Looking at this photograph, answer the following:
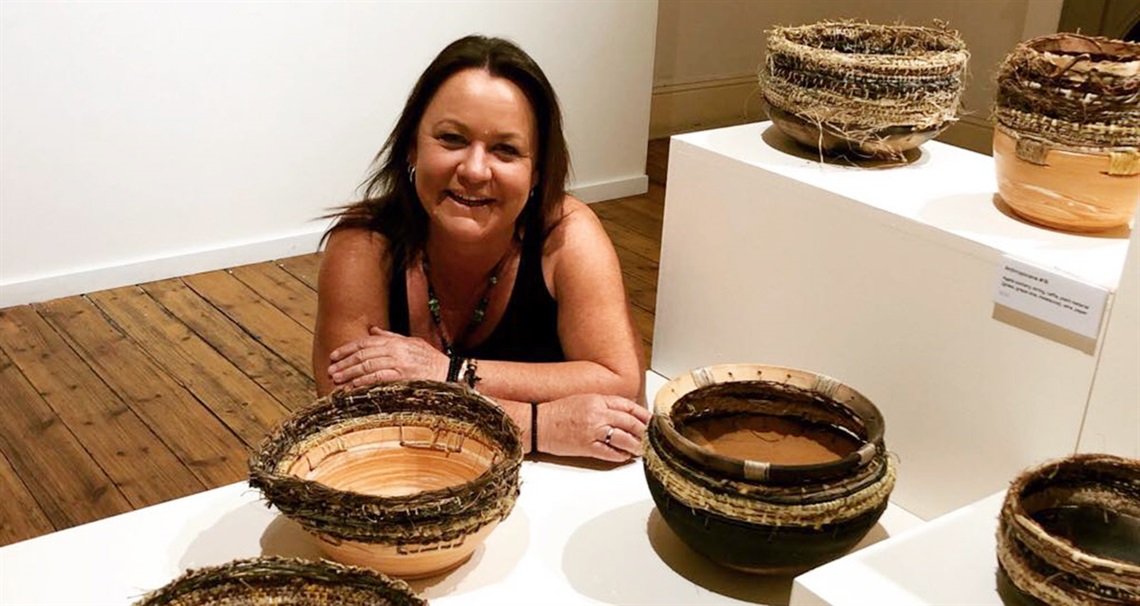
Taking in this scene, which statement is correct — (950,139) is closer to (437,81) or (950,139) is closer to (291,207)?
(291,207)

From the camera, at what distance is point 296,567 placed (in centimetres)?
91

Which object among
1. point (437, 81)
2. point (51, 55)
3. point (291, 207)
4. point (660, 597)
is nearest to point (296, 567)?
point (660, 597)

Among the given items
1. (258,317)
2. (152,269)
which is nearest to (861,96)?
(258,317)

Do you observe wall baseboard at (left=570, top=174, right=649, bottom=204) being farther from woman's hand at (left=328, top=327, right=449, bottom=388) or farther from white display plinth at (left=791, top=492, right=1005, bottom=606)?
white display plinth at (left=791, top=492, right=1005, bottom=606)

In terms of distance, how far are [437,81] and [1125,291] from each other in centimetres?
81

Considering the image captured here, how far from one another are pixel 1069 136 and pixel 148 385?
1.89 meters

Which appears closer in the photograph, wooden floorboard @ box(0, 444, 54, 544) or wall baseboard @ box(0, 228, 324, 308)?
wooden floorboard @ box(0, 444, 54, 544)

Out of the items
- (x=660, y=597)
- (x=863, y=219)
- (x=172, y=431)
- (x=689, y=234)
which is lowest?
(x=172, y=431)

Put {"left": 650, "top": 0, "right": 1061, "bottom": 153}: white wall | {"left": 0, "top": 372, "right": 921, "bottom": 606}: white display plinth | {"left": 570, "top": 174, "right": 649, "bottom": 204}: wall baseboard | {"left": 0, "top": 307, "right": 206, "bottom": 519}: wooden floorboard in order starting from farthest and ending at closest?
{"left": 650, "top": 0, "right": 1061, "bottom": 153}: white wall → {"left": 570, "top": 174, "right": 649, "bottom": 204}: wall baseboard → {"left": 0, "top": 307, "right": 206, "bottom": 519}: wooden floorboard → {"left": 0, "top": 372, "right": 921, "bottom": 606}: white display plinth

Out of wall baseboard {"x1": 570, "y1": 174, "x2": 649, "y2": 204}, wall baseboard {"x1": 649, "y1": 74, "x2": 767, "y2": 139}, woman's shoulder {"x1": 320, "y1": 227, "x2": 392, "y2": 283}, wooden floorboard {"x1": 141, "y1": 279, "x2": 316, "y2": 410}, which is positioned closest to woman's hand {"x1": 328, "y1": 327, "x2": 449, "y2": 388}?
woman's shoulder {"x1": 320, "y1": 227, "x2": 392, "y2": 283}

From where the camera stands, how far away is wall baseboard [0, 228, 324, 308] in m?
2.70

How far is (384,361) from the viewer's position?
1371 millimetres

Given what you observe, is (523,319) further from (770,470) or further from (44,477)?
(44,477)

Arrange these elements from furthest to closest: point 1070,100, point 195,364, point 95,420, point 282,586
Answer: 1. point 195,364
2. point 95,420
3. point 1070,100
4. point 282,586
